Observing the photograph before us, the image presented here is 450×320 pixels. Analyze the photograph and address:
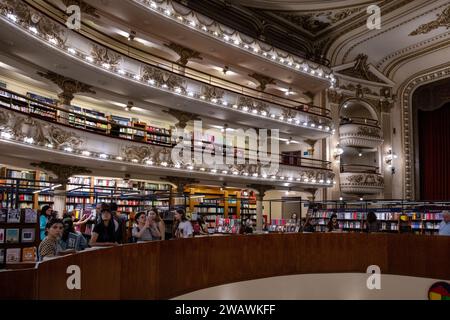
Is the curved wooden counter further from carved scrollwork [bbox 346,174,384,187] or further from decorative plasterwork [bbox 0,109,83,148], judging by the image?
carved scrollwork [bbox 346,174,384,187]

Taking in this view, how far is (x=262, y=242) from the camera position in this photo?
26.7 ft

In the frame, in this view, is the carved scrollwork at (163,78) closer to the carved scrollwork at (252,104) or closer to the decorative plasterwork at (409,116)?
the carved scrollwork at (252,104)

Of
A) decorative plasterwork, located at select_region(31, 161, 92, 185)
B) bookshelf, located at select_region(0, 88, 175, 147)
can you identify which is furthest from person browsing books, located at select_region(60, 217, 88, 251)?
decorative plasterwork, located at select_region(31, 161, 92, 185)

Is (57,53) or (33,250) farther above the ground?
(57,53)

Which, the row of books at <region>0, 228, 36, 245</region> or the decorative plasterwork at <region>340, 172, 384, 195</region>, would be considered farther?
the decorative plasterwork at <region>340, 172, 384, 195</region>

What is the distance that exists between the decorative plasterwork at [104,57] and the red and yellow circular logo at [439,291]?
367 inches

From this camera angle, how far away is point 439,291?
26.6ft

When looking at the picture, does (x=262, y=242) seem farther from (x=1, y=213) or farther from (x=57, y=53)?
(x=57, y=53)

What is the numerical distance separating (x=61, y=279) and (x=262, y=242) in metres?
5.22

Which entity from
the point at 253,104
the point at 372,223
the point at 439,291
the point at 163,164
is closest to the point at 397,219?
the point at 372,223

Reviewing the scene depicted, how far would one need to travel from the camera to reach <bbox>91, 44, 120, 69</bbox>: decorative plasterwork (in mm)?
11000

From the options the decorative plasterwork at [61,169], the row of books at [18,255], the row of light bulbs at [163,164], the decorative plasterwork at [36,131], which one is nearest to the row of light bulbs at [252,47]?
the row of light bulbs at [163,164]

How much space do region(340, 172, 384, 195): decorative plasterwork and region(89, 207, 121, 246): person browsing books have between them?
48.0ft
